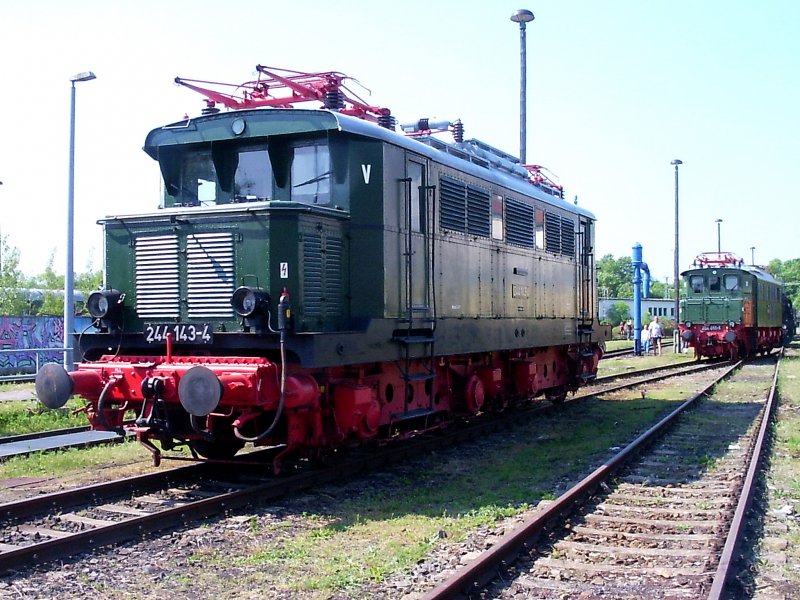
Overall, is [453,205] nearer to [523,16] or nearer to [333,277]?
[333,277]

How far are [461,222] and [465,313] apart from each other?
1.17 m

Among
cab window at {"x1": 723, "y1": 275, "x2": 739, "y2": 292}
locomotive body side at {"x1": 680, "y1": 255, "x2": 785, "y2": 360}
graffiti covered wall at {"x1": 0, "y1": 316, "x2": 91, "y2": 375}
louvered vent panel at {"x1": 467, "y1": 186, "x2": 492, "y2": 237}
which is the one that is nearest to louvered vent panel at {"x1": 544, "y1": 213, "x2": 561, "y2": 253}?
louvered vent panel at {"x1": 467, "y1": 186, "x2": 492, "y2": 237}

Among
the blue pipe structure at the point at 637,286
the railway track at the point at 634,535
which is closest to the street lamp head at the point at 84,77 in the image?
the railway track at the point at 634,535

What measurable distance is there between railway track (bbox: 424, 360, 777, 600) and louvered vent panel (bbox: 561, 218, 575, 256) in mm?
4833

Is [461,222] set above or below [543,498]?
above

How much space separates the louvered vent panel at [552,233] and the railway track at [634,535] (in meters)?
4.24

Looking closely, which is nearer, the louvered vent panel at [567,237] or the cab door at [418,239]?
the cab door at [418,239]

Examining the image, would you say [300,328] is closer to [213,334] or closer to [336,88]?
[213,334]

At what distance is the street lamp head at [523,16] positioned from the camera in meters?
19.7

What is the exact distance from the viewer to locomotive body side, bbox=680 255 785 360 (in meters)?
30.5

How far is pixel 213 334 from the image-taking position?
7938 millimetres

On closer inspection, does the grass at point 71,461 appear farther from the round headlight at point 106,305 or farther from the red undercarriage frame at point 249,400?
the round headlight at point 106,305

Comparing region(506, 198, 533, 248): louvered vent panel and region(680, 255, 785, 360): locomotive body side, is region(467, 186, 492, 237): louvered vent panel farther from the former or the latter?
region(680, 255, 785, 360): locomotive body side

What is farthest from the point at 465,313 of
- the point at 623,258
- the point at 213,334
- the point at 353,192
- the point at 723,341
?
the point at 623,258
